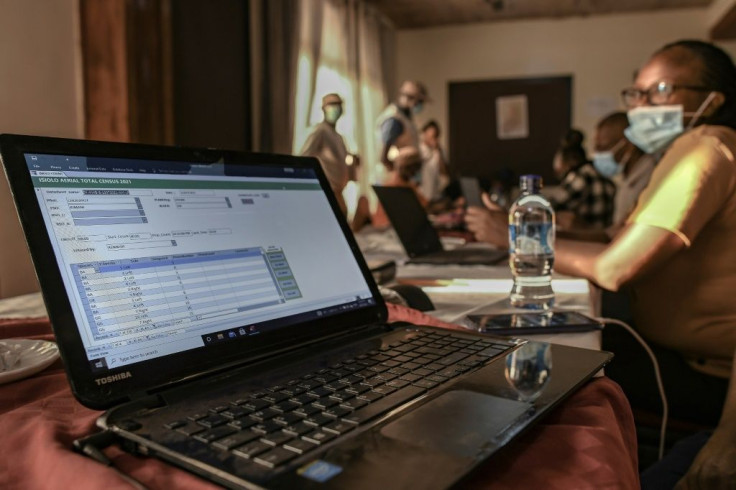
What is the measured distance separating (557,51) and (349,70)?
7.68 feet

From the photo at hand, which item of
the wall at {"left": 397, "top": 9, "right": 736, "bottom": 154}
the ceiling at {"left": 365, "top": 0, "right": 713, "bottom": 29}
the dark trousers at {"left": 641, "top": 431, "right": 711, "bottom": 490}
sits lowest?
the dark trousers at {"left": 641, "top": 431, "right": 711, "bottom": 490}

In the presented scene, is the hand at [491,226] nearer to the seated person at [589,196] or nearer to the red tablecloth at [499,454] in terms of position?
the red tablecloth at [499,454]

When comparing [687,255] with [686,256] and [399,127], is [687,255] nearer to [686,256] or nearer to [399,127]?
[686,256]

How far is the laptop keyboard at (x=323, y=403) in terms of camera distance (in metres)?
0.38

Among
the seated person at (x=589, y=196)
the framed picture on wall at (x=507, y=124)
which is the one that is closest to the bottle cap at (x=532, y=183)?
the seated person at (x=589, y=196)

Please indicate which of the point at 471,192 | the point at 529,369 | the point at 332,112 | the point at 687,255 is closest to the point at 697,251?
the point at 687,255


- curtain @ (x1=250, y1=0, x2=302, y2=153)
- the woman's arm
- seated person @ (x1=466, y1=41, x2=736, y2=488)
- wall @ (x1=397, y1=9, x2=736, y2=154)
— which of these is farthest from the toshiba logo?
wall @ (x1=397, y1=9, x2=736, y2=154)

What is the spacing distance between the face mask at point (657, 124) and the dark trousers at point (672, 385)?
0.57m

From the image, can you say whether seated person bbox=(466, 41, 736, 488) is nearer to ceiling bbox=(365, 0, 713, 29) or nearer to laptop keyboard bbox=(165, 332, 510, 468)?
laptop keyboard bbox=(165, 332, 510, 468)

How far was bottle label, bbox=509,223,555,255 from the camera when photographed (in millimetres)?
1234

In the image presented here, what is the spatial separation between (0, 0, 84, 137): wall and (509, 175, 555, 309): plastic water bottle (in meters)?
1.46

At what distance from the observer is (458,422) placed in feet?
1.35

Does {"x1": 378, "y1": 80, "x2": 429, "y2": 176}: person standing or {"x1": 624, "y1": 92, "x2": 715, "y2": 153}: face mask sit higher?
{"x1": 378, "y1": 80, "x2": 429, "y2": 176}: person standing

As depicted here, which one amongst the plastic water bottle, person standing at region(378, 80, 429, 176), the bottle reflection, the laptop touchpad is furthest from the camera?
person standing at region(378, 80, 429, 176)
